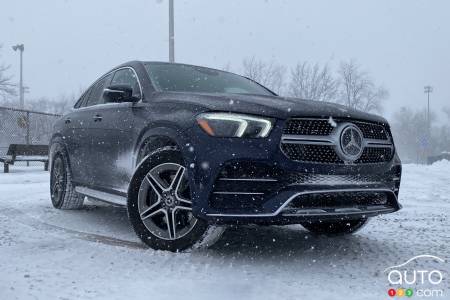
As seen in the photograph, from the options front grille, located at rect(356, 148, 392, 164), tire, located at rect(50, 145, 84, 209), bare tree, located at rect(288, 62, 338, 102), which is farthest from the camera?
bare tree, located at rect(288, 62, 338, 102)

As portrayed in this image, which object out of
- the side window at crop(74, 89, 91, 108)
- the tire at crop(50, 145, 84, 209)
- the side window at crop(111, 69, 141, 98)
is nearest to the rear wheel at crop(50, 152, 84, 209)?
the tire at crop(50, 145, 84, 209)

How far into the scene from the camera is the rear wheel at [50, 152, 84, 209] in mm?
5996

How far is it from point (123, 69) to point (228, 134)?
2.32 m

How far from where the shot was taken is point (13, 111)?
16.6 m

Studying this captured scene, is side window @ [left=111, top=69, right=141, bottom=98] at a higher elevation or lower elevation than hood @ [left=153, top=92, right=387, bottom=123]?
higher

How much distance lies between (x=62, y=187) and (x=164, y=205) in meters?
2.82

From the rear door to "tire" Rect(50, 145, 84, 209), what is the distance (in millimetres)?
1016

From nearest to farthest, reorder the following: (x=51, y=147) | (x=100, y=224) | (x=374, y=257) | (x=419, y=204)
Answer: (x=374, y=257) < (x=100, y=224) < (x=51, y=147) < (x=419, y=204)

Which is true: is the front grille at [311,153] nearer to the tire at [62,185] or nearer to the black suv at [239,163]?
the black suv at [239,163]

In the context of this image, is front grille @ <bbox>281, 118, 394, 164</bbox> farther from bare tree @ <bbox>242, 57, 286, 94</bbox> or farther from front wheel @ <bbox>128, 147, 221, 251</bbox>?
bare tree @ <bbox>242, 57, 286, 94</bbox>

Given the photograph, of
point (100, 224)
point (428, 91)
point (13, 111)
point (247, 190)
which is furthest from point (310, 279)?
point (428, 91)

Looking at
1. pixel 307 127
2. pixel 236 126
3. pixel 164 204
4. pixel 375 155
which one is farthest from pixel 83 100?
pixel 375 155

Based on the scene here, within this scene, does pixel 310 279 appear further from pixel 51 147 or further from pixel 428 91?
pixel 428 91

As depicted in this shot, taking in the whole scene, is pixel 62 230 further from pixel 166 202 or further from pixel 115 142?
pixel 166 202
